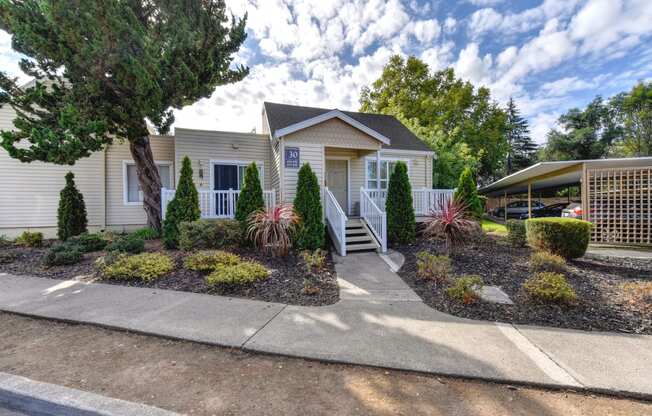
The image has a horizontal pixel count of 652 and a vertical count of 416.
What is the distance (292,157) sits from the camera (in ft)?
27.2

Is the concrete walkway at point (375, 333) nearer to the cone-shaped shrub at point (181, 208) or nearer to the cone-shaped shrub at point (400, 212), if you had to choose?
the cone-shaped shrub at point (181, 208)

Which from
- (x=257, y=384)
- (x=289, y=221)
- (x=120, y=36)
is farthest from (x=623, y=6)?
(x=120, y=36)

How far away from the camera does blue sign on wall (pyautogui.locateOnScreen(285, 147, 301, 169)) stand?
→ 827cm

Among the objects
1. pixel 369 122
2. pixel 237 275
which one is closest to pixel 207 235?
pixel 237 275

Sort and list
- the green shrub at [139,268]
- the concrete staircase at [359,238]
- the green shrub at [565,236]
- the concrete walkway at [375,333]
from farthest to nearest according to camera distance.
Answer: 1. the concrete staircase at [359,238]
2. the green shrub at [565,236]
3. the green shrub at [139,268]
4. the concrete walkway at [375,333]

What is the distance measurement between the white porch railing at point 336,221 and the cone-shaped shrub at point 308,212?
47cm

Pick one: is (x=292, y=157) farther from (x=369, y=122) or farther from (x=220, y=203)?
(x=369, y=122)

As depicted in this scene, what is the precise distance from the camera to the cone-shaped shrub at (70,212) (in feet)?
28.3

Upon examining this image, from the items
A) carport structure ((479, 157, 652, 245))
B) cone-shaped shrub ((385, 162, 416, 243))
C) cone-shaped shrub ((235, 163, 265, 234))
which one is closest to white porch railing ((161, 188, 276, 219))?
cone-shaped shrub ((235, 163, 265, 234))

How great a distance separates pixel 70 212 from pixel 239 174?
5303 mm

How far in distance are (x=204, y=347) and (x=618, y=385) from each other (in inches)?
155

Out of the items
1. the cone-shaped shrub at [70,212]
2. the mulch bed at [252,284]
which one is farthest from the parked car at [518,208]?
the cone-shaped shrub at [70,212]

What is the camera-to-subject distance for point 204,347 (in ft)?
10.0

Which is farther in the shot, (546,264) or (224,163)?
(224,163)
